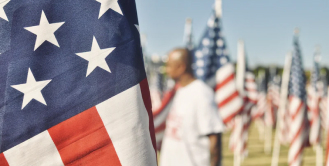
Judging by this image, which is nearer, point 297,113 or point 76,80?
point 76,80

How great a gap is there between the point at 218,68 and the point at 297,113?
2.43m

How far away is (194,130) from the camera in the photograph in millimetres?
3881

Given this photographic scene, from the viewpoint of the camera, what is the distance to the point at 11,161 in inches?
65.4

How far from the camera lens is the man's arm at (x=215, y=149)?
3854 mm

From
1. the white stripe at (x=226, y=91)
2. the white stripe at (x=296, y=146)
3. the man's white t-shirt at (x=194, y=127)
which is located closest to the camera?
the man's white t-shirt at (x=194, y=127)

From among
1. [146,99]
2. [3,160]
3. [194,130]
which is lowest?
[194,130]

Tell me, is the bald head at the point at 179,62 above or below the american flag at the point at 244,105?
above

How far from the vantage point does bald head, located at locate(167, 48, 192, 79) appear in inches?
168

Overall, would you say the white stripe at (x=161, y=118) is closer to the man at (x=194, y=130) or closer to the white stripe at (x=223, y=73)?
the white stripe at (x=223, y=73)

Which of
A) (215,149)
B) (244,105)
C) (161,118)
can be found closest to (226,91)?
(161,118)

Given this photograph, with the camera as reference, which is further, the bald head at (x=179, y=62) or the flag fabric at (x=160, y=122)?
the flag fabric at (x=160, y=122)

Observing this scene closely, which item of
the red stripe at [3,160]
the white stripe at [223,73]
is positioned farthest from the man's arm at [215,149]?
the white stripe at [223,73]

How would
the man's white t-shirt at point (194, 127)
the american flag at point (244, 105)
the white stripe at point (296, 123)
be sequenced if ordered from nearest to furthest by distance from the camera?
the man's white t-shirt at point (194, 127), the white stripe at point (296, 123), the american flag at point (244, 105)

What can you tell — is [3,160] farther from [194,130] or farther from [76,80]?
[194,130]
